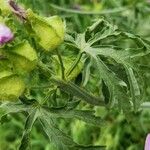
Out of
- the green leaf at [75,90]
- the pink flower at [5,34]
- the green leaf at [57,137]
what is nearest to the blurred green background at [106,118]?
the green leaf at [75,90]

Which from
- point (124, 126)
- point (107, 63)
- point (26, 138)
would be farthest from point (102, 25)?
point (124, 126)

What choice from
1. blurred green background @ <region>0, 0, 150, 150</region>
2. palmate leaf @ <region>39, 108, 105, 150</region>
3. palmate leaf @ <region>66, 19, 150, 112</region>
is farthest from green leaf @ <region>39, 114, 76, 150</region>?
blurred green background @ <region>0, 0, 150, 150</region>

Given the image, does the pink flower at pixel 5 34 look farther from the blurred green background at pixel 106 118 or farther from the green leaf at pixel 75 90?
the blurred green background at pixel 106 118

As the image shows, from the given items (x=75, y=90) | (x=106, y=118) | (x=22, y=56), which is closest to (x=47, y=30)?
(x=22, y=56)

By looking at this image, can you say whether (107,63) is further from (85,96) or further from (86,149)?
(86,149)

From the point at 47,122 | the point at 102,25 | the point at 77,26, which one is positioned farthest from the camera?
the point at 77,26
